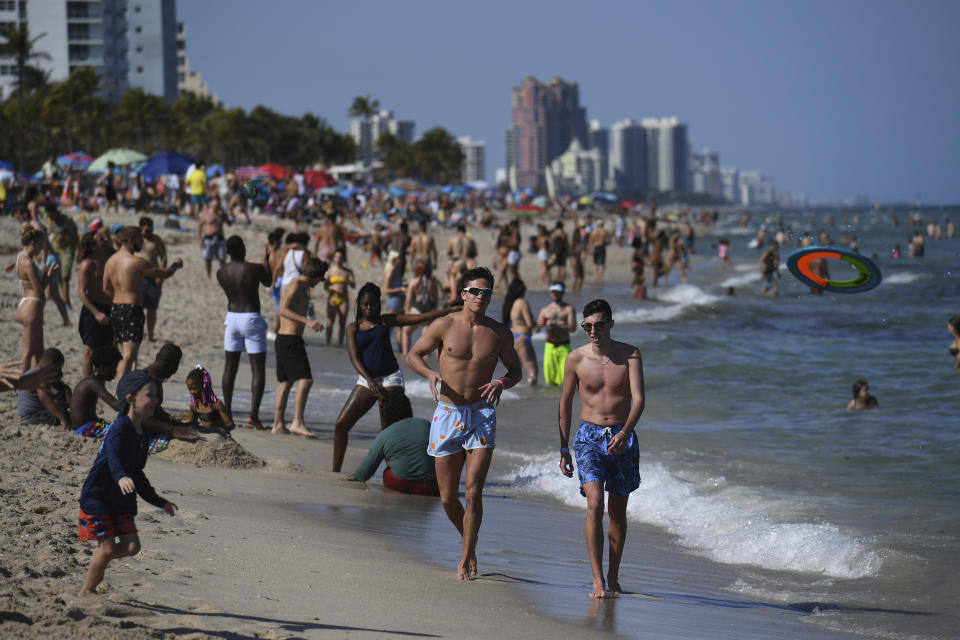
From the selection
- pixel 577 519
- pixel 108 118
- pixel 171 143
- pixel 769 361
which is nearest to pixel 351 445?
pixel 577 519

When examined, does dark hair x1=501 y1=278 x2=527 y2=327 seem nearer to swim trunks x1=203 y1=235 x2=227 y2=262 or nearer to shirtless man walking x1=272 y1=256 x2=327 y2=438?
shirtless man walking x1=272 y1=256 x2=327 y2=438

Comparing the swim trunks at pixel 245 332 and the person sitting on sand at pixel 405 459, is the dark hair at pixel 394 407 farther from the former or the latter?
the swim trunks at pixel 245 332

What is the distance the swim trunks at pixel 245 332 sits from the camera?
8812 millimetres

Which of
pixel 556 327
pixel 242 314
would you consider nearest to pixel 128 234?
pixel 242 314

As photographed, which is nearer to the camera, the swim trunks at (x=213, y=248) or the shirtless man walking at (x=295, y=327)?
the shirtless man walking at (x=295, y=327)

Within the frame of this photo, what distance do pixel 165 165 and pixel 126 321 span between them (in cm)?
2047

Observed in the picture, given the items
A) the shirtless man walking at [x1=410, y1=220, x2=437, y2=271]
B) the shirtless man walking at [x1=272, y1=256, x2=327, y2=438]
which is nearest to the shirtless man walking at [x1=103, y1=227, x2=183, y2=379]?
the shirtless man walking at [x1=272, y1=256, x2=327, y2=438]

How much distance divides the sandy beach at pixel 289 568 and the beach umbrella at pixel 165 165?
2109 cm

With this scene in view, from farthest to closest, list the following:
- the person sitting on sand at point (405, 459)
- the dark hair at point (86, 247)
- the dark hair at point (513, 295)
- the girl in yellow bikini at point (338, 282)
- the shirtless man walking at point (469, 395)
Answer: the girl in yellow bikini at point (338, 282) < the dark hair at point (513, 295) < the dark hair at point (86, 247) < the person sitting on sand at point (405, 459) < the shirtless man walking at point (469, 395)

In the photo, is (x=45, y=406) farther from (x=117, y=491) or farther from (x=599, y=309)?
(x=599, y=309)

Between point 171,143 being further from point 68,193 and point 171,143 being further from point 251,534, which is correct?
point 251,534

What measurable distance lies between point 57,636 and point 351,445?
5.43 metres

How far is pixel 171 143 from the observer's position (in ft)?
265

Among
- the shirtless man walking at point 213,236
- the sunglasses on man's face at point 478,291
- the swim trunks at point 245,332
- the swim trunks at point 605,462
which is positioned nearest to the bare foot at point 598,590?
the swim trunks at point 605,462
